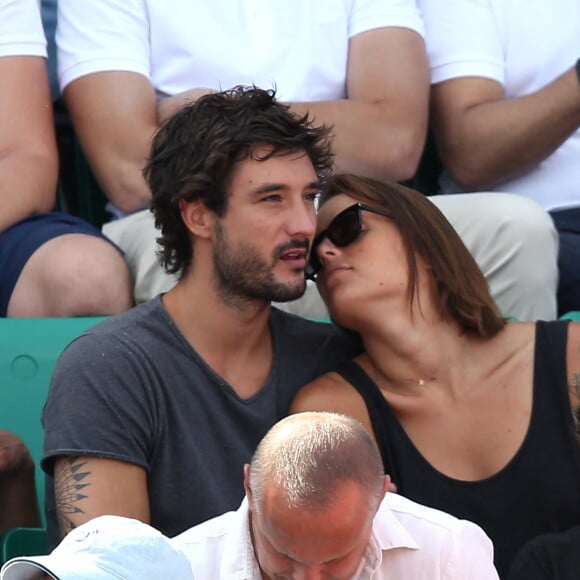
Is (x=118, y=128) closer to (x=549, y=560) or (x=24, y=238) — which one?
(x=24, y=238)

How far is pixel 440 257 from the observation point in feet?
8.57

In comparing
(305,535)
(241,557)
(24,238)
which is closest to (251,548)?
(241,557)

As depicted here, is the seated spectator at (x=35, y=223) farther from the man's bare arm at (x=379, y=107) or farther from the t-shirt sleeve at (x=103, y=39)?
the man's bare arm at (x=379, y=107)

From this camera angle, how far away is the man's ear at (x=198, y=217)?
2.59 m

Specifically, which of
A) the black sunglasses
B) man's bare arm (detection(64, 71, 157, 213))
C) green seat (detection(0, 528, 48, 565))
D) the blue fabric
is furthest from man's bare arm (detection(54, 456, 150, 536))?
the blue fabric

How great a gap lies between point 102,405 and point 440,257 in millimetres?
725

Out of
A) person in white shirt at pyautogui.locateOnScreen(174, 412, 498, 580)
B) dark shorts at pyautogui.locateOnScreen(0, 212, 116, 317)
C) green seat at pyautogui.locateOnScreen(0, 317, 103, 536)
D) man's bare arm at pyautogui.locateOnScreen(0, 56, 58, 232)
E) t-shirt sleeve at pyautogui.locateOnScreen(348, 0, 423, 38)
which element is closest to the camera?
person in white shirt at pyautogui.locateOnScreen(174, 412, 498, 580)

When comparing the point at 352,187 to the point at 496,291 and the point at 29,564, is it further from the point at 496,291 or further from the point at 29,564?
the point at 29,564

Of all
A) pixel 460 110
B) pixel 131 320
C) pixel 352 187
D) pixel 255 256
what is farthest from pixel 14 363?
pixel 460 110

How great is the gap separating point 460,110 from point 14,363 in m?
1.25

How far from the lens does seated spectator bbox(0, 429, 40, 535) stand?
8.32 feet

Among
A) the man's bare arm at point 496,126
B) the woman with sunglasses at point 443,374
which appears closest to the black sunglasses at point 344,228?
the woman with sunglasses at point 443,374

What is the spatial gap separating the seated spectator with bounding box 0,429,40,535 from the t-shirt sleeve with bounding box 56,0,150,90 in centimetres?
98

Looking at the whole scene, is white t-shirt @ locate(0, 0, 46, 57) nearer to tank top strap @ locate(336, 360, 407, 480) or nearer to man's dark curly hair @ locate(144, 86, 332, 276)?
man's dark curly hair @ locate(144, 86, 332, 276)
